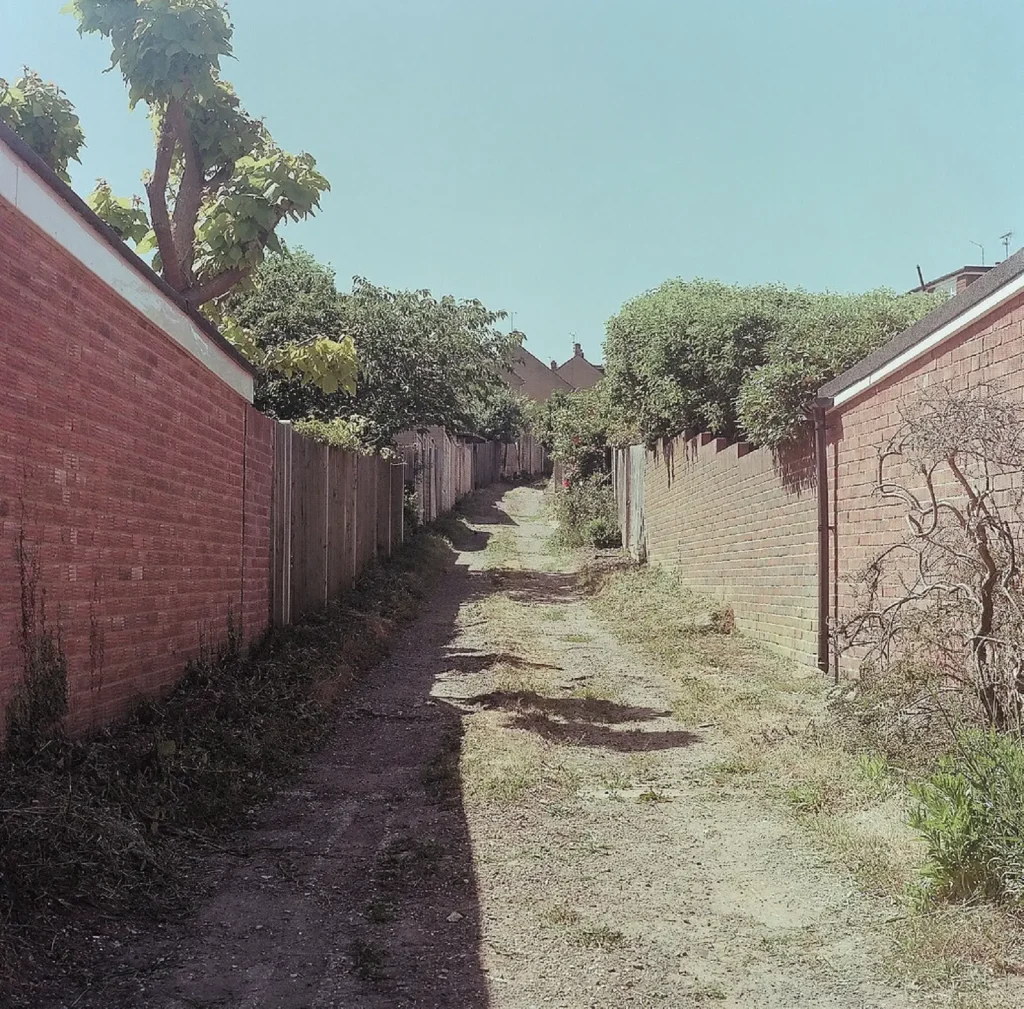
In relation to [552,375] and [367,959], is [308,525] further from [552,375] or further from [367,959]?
→ [552,375]

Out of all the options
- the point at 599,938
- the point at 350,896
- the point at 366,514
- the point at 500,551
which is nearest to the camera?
the point at 599,938

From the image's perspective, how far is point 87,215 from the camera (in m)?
5.09

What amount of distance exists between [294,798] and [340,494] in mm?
6699

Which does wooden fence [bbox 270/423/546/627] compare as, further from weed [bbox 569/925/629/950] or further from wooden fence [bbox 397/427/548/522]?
weed [bbox 569/925/629/950]

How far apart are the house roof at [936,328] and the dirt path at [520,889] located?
2.79 metres

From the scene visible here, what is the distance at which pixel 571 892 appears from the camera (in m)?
4.05

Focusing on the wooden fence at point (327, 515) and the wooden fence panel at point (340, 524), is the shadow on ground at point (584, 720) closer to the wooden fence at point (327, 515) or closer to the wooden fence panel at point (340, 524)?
the wooden fence at point (327, 515)

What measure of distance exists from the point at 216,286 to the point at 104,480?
13.9ft

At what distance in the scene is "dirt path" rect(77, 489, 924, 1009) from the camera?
3234mm

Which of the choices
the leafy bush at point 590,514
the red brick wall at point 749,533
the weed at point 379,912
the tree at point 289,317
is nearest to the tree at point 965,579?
the red brick wall at point 749,533

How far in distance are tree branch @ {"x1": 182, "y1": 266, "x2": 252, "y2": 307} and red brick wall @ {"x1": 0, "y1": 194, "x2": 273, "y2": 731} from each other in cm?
162

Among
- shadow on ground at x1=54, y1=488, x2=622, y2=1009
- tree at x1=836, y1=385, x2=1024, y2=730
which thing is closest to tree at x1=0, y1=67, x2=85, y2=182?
shadow on ground at x1=54, y1=488, x2=622, y2=1009

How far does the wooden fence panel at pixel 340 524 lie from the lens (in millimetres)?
11390

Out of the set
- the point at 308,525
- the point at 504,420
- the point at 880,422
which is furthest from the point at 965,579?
the point at 504,420
